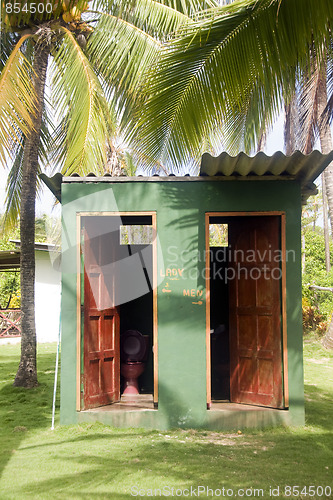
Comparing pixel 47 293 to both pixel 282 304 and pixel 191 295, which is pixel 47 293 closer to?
pixel 191 295

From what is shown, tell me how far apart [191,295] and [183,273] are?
0.28 meters

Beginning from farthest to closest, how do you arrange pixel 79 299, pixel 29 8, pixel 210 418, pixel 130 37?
pixel 130 37
pixel 29 8
pixel 79 299
pixel 210 418

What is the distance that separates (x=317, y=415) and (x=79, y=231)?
12.8 ft

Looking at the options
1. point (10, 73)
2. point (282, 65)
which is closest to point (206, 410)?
point (282, 65)

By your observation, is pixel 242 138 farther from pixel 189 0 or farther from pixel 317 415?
pixel 317 415

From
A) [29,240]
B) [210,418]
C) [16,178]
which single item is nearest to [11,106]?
[29,240]

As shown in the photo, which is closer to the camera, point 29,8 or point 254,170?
point 254,170

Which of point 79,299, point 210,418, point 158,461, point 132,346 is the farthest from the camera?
point 132,346

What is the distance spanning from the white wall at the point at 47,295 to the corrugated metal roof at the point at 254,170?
1011 cm

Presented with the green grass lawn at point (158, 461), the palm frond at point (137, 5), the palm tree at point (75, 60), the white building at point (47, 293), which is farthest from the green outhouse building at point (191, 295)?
the white building at point (47, 293)

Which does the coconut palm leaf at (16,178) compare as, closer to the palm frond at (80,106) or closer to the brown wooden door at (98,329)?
the palm frond at (80,106)

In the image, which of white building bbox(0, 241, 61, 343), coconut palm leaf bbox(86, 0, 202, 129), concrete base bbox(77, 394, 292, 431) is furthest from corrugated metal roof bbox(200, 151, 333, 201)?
white building bbox(0, 241, 61, 343)

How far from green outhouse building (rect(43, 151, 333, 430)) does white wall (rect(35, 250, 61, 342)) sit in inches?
390

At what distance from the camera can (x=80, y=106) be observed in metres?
7.43
